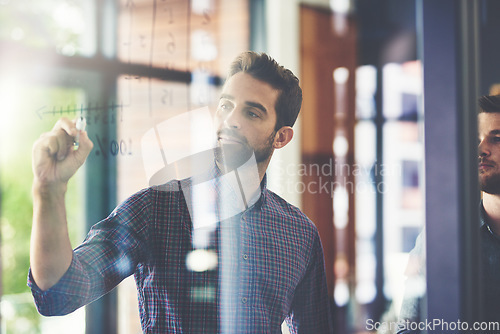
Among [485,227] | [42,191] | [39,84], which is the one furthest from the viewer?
[39,84]

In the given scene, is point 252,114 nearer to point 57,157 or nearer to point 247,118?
point 247,118

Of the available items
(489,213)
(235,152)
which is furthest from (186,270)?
(489,213)

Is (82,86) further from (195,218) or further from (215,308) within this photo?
(215,308)

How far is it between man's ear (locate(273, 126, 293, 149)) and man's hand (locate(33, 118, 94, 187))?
0.30 meters

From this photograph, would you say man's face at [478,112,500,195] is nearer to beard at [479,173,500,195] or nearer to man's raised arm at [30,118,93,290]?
beard at [479,173,500,195]

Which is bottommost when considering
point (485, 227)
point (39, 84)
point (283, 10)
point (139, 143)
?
point (485, 227)

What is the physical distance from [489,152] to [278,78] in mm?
347

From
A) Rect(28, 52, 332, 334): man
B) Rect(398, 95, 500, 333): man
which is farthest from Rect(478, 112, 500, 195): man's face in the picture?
Rect(28, 52, 332, 334): man

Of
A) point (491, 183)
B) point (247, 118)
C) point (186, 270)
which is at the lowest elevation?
point (186, 270)

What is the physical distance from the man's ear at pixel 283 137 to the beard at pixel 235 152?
0.02 metres

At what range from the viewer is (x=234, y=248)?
74 centimetres

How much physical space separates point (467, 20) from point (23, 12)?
760 mm

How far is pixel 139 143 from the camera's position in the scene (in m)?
0.78

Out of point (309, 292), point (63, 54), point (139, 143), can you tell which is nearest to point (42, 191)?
point (139, 143)
